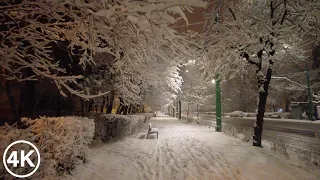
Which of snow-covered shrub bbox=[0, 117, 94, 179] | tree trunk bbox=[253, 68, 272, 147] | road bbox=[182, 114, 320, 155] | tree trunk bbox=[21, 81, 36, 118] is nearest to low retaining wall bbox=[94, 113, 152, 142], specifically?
tree trunk bbox=[21, 81, 36, 118]

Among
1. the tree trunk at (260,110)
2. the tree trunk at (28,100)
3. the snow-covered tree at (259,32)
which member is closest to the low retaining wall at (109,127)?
the tree trunk at (28,100)

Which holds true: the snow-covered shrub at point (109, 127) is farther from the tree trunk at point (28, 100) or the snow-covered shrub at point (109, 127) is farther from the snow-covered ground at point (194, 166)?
the tree trunk at point (28, 100)

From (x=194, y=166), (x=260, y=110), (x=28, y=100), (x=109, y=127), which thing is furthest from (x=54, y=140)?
(x=260, y=110)

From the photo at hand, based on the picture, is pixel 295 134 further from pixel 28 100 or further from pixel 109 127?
pixel 28 100

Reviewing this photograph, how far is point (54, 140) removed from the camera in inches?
194

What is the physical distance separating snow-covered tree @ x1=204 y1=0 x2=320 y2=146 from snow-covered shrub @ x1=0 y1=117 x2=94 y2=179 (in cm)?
580

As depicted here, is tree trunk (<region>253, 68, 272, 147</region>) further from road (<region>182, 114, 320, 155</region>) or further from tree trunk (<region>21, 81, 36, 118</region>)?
tree trunk (<region>21, 81, 36, 118</region>)

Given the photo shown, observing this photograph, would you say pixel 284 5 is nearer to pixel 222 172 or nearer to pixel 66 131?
pixel 222 172

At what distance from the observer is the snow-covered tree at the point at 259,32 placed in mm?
8789

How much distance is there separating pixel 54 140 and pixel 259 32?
7766 millimetres

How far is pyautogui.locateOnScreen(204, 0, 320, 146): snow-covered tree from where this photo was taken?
8.79 meters

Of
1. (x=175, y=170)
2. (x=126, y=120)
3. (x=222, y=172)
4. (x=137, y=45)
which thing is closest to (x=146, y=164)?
(x=175, y=170)

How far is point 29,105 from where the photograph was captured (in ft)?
25.8

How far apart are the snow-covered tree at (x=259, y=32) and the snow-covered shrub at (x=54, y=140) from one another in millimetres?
5800
